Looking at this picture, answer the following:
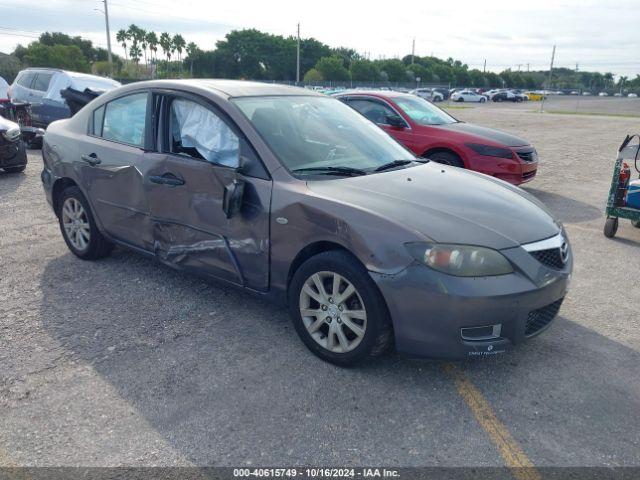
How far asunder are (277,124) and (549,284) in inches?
83.3

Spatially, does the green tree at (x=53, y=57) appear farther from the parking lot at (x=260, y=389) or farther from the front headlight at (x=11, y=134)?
the parking lot at (x=260, y=389)

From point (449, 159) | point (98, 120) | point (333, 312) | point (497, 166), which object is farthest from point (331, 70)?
point (333, 312)

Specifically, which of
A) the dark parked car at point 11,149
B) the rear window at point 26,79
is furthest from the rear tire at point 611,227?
the rear window at point 26,79

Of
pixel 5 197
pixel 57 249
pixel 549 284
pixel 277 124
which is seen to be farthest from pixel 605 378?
pixel 5 197

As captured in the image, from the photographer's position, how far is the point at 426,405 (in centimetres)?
310

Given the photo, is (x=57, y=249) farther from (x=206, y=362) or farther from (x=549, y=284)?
(x=549, y=284)

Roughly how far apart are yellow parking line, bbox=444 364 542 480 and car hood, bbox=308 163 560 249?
873 millimetres

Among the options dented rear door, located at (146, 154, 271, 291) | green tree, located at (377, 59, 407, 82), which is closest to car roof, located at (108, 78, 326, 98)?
dented rear door, located at (146, 154, 271, 291)

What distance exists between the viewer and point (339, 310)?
331cm

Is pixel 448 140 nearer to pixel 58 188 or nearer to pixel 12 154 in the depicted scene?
pixel 58 188

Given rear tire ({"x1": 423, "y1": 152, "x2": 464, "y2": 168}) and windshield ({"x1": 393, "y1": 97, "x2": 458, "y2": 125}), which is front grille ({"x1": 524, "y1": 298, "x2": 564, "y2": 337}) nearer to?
rear tire ({"x1": 423, "y1": 152, "x2": 464, "y2": 168})

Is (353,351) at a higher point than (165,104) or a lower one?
lower

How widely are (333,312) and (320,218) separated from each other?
1.90ft

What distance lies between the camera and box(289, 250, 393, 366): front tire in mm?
3156
